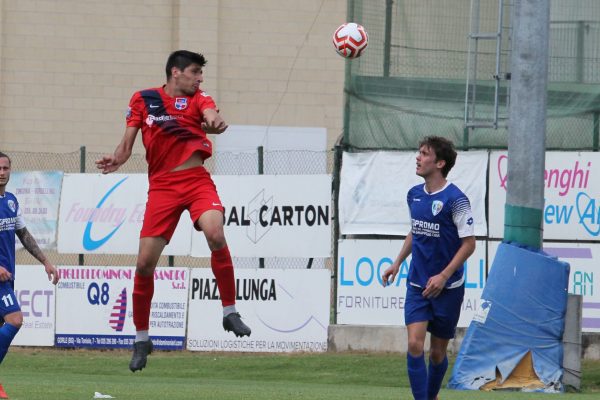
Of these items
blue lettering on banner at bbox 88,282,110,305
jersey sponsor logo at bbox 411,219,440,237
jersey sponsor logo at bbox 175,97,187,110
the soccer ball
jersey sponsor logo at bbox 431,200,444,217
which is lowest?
blue lettering on banner at bbox 88,282,110,305

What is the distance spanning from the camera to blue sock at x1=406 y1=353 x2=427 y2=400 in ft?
35.4

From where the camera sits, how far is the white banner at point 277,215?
1916 centimetres

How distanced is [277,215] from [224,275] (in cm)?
889

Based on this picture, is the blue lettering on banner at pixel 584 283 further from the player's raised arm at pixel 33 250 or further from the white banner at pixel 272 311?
the player's raised arm at pixel 33 250

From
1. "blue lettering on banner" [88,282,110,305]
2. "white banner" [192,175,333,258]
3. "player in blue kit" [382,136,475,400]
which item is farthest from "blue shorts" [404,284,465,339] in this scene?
"blue lettering on banner" [88,282,110,305]

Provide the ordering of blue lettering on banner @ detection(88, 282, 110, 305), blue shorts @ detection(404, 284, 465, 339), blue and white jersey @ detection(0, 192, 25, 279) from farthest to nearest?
blue lettering on banner @ detection(88, 282, 110, 305) < blue and white jersey @ detection(0, 192, 25, 279) < blue shorts @ detection(404, 284, 465, 339)

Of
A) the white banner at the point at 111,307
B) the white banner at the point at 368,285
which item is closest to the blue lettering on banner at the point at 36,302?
the white banner at the point at 111,307

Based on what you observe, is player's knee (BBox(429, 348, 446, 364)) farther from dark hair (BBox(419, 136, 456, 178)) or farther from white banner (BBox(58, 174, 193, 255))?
white banner (BBox(58, 174, 193, 255))

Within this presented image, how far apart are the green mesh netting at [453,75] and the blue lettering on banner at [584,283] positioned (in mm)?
1673

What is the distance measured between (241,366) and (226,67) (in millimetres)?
13091

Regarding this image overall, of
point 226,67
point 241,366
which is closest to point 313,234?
point 241,366

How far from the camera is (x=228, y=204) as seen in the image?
19609mm

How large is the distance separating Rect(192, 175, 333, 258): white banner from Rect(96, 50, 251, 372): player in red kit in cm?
862

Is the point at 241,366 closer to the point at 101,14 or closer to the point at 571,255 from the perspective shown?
the point at 571,255
